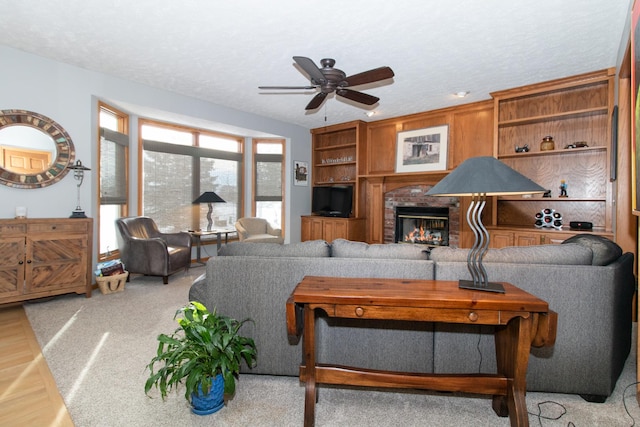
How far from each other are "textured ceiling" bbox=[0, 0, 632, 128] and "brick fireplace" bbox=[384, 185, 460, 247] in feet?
5.82

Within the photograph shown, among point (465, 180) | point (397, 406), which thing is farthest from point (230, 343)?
point (465, 180)

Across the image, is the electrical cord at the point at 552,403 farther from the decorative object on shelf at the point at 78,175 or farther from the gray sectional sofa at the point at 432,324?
the decorative object on shelf at the point at 78,175

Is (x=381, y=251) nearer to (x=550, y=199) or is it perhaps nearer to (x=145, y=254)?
(x=550, y=199)

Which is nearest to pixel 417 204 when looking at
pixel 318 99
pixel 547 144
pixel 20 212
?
pixel 547 144

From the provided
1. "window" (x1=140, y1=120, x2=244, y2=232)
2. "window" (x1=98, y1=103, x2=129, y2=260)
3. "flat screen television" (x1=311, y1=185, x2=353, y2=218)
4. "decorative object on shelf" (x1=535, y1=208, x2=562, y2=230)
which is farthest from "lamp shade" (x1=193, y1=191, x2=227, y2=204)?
"decorative object on shelf" (x1=535, y1=208, x2=562, y2=230)

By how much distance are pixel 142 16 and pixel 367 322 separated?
3014 mm

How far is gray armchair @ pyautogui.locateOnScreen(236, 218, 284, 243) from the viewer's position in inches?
213

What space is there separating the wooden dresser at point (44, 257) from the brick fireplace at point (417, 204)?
14.8 ft

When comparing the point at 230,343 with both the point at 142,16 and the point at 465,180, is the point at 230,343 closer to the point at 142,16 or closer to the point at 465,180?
the point at 465,180

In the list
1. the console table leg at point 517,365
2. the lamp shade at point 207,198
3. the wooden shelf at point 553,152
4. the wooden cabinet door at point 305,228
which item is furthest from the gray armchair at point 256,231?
the console table leg at point 517,365

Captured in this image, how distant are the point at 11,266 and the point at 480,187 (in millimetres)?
4177

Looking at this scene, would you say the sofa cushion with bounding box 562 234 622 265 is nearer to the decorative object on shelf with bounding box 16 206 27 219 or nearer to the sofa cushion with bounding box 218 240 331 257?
the sofa cushion with bounding box 218 240 331 257

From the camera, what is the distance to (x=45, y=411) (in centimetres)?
165

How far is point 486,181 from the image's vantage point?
1509mm
